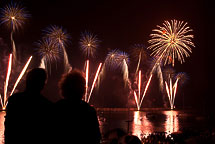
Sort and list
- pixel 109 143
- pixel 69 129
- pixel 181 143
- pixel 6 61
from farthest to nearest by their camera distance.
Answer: pixel 6 61
pixel 181 143
pixel 109 143
pixel 69 129

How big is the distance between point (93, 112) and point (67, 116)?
0.35 meters

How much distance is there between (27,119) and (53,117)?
38 centimetres

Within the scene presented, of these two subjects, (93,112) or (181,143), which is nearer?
(93,112)

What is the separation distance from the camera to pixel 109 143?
973 cm

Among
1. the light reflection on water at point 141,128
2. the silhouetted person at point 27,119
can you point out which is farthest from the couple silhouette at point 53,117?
the light reflection on water at point 141,128

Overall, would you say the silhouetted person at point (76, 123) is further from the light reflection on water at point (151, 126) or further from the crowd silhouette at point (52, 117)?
the light reflection on water at point (151, 126)

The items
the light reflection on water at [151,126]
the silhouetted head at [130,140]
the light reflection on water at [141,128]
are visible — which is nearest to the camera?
the silhouetted head at [130,140]

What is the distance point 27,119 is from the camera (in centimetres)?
319

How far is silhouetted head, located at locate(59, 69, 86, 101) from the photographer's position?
10.5ft

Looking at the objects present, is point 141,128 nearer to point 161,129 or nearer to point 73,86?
point 161,129

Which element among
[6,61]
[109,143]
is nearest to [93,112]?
[109,143]

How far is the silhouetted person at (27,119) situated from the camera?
10.3ft

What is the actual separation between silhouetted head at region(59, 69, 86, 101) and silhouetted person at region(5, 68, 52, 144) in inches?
11.1

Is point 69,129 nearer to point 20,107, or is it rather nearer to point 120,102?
point 20,107
